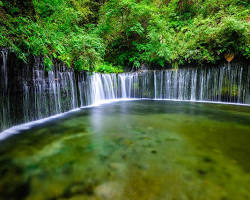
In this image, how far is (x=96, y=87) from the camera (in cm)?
853

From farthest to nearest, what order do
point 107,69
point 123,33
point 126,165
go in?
point 123,33 → point 107,69 → point 126,165

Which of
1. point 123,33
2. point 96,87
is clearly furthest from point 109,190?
point 123,33

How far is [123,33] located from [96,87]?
6.69 metres

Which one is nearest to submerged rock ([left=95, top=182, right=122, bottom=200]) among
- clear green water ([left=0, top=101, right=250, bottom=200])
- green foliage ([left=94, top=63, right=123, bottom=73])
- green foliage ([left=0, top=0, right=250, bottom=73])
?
clear green water ([left=0, top=101, right=250, bottom=200])

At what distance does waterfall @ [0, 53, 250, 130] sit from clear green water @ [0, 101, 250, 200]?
1085 millimetres

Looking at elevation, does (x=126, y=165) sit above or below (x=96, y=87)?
below

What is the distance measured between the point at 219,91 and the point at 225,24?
376cm

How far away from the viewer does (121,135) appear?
11.5ft

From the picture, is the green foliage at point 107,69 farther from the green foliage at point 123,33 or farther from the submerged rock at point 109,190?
the submerged rock at point 109,190

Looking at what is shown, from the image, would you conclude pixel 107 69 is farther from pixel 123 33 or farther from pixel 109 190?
pixel 109 190

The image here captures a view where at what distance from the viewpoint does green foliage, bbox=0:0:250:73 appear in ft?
13.3

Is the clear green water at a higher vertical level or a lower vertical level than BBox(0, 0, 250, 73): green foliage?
lower

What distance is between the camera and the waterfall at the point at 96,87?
379cm

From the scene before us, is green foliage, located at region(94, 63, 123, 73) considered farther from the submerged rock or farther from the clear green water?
the submerged rock
